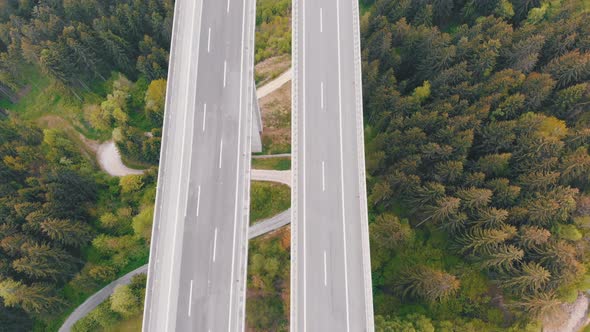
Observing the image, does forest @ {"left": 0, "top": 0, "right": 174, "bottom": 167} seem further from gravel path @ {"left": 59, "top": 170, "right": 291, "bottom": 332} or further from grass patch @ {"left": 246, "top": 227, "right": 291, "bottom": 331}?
grass patch @ {"left": 246, "top": 227, "right": 291, "bottom": 331}

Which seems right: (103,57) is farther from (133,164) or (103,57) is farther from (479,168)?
(479,168)

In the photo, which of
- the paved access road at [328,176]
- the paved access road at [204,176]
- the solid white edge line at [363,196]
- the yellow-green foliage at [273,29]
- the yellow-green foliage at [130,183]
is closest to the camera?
the solid white edge line at [363,196]

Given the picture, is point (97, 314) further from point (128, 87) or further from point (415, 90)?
point (415, 90)

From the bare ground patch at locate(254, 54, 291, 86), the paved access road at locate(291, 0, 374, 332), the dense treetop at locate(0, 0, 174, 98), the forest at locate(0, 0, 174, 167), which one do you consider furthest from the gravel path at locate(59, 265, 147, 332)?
the bare ground patch at locate(254, 54, 291, 86)

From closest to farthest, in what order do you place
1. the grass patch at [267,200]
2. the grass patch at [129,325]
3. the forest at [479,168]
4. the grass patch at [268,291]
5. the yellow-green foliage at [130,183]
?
the forest at [479,168]
the grass patch at [268,291]
the grass patch at [129,325]
the grass patch at [267,200]
the yellow-green foliage at [130,183]

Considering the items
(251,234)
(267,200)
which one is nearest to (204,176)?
(251,234)

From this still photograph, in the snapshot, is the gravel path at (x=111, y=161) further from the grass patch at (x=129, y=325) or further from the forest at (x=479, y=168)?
the forest at (x=479, y=168)

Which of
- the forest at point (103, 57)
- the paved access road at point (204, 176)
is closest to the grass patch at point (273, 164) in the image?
the paved access road at point (204, 176)
